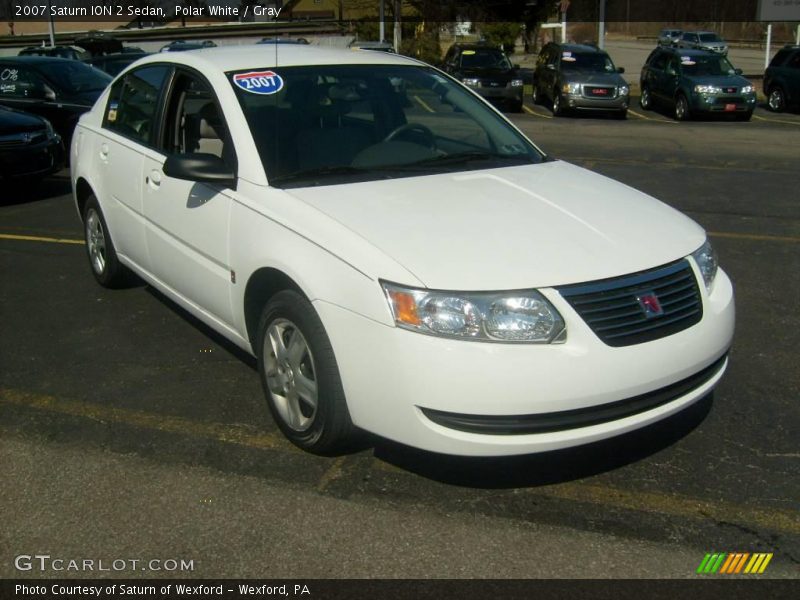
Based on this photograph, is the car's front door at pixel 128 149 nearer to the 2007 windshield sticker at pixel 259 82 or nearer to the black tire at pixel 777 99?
the 2007 windshield sticker at pixel 259 82

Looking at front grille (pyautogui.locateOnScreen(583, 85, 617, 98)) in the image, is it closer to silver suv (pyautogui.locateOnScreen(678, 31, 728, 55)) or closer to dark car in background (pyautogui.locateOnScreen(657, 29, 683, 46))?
silver suv (pyautogui.locateOnScreen(678, 31, 728, 55))

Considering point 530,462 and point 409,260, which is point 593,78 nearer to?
point 530,462

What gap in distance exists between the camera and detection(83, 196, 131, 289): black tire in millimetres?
5965

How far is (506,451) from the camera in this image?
3236mm

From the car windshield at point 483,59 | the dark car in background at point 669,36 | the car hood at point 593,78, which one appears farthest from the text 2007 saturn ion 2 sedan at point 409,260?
the dark car in background at point 669,36

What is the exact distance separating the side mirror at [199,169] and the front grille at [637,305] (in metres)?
1.76

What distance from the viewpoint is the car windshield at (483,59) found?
22578 millimetres

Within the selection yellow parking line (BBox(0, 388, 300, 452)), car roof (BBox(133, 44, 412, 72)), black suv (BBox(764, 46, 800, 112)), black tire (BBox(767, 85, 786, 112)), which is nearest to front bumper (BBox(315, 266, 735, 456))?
yellow parking line (BBox(0, 388, 300, 452))

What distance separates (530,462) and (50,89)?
11424mm

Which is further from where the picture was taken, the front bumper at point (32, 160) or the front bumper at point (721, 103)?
the front bumper at point (721, 103)

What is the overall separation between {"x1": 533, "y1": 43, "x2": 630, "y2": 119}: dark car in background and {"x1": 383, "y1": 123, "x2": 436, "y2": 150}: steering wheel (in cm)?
1669

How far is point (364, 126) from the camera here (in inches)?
179
